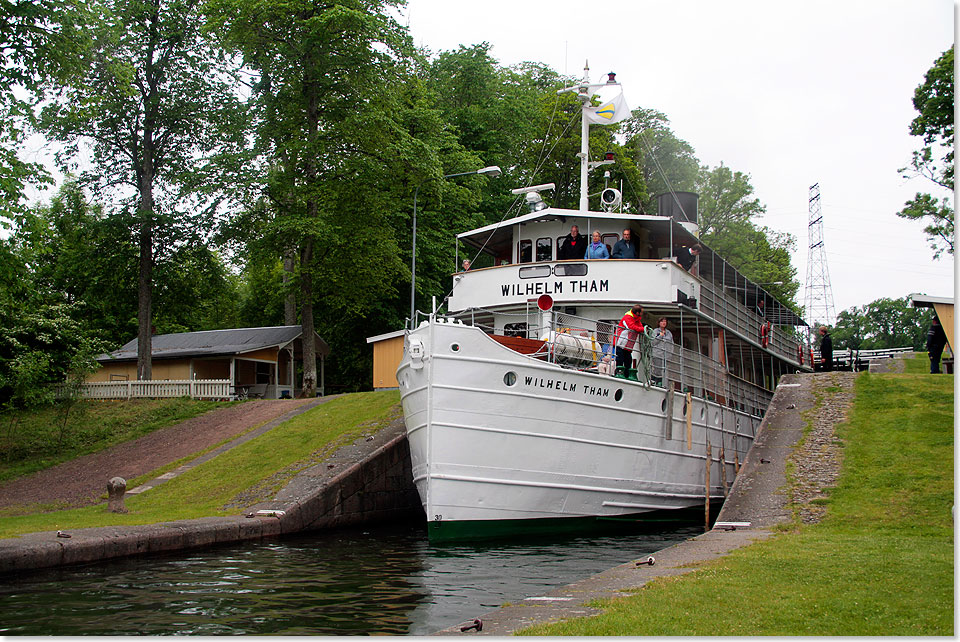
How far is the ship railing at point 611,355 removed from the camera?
15.9 metres

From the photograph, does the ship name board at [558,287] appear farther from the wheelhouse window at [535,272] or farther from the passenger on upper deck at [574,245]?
the passenger on upper deck at [574,245]

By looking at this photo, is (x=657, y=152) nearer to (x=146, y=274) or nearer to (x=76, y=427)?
(x=146, y=274)

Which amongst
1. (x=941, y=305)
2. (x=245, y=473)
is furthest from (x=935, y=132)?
(x=245, y=473)

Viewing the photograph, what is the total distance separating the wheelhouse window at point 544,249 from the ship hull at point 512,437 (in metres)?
4.44

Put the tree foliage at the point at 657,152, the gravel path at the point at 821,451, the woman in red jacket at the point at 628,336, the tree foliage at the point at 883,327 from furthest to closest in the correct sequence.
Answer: the tree foliage at the point at 883,327 → the tree foliage at the point at 657,152 → the woman in red jacket at the point at 628,336 → the gravel path at the point at 821,451

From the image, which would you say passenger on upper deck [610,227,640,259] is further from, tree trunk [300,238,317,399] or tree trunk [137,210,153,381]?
tree trunk [137,210,153,381]

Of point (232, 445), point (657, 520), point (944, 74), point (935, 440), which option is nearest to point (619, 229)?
point (657, 520)

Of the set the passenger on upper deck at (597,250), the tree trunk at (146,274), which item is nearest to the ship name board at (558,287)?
the passenger on upper deck at (597,250)

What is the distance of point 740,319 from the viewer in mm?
23891

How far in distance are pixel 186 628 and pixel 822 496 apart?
9872mm

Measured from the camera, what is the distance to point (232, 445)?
2219 cm

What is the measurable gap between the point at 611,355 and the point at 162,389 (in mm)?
21309

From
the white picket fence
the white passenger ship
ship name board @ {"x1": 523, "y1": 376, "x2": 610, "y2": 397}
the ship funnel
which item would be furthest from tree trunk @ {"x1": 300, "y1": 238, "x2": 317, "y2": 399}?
ship name board @ {"x1": 523, "y1": 376, "x2": 610, "y2": 397}

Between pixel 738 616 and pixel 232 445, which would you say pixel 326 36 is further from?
pixel 738 616
